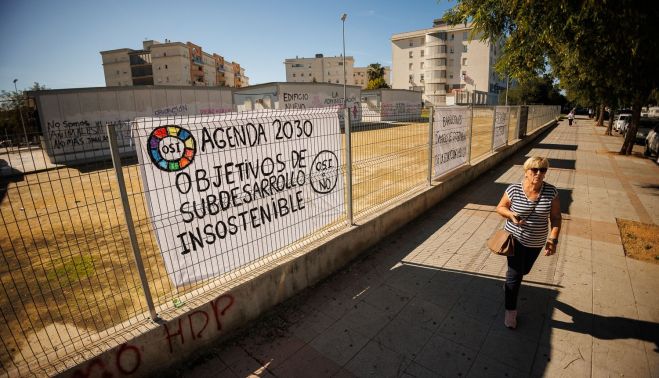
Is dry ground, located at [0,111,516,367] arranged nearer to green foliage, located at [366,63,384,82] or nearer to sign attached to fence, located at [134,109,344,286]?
sign attached to fence, located at [134,109,344,286]

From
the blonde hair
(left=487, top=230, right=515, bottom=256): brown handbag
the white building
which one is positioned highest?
the white building

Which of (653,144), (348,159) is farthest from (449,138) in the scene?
(653,144)

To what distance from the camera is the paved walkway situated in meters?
3.01

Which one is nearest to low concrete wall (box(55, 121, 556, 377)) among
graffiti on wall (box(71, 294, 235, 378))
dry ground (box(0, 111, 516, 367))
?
graffiti on wall (box(71, 294, 235, 378))

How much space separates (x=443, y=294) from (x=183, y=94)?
65.7 feet

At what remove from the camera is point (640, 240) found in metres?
5.50

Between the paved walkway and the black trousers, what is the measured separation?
41 centimetres

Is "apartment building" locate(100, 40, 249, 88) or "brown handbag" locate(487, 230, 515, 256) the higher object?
"apartment building" locate(100, 40, 249, 88)

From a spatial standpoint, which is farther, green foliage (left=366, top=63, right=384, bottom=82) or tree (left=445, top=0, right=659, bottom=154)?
green foliage (left=366, top=63, right=384, bottom=82)

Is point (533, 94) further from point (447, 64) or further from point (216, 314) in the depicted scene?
point (216, 314)

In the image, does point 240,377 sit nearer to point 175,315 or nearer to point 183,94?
point 175,315

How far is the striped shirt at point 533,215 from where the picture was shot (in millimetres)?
3162

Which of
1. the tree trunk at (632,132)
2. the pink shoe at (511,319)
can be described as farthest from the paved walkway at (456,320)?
the tree trunk at (632,132)

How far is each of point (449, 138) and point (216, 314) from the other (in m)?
6.52
